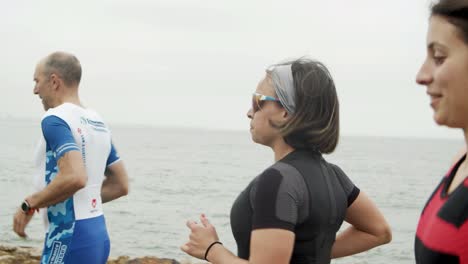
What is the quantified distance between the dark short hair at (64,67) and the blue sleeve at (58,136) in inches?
17.5

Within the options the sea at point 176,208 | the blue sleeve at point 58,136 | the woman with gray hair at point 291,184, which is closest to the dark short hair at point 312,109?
the woman with gray hair at point 291,184

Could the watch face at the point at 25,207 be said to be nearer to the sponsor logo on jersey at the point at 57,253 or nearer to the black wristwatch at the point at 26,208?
the black wristwatch at the point at 26,208

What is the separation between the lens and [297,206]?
263 centimetres

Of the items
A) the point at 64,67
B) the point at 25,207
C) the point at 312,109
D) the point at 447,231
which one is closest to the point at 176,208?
the point at 64,67

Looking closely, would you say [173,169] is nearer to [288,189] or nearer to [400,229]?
[400,229]

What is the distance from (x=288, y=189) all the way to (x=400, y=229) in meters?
27.9

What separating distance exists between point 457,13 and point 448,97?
0.26 metres

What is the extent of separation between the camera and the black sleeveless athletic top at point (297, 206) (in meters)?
2.58

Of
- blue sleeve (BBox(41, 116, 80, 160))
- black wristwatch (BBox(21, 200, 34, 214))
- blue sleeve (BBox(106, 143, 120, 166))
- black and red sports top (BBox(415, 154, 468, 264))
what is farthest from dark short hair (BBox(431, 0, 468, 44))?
blue sleeve (BBox(106, 143, 120, 166))

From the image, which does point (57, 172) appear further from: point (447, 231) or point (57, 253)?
point (447, 231)

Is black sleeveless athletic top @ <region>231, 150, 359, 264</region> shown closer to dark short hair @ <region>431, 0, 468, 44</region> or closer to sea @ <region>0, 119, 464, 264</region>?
dark short hair @ <region>431, 0, 468, 44</region>

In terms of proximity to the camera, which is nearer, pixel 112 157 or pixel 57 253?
pixel 57 253

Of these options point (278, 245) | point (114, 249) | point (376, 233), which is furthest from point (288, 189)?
point (114, 249)

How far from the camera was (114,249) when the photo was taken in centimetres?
1916
